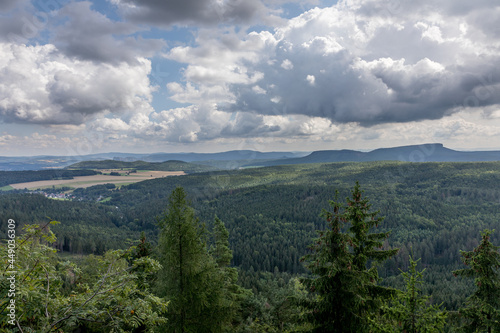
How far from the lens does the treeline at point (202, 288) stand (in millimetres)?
5469

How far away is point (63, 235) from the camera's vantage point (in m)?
128

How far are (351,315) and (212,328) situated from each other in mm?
10618

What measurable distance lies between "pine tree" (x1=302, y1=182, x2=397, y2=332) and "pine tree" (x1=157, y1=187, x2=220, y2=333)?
7520 mm

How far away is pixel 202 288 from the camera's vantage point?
16797 millimetres

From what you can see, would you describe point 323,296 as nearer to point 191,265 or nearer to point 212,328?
point 191,265

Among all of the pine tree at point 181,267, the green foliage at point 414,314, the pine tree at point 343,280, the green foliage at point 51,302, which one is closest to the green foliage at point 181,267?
the pine tree at point 181,267

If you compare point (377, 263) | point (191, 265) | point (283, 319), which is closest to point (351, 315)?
point (377, 263)

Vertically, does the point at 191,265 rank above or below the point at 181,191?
below

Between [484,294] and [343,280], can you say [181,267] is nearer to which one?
[343,280]

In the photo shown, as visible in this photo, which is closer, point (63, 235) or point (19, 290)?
point (19, 290)

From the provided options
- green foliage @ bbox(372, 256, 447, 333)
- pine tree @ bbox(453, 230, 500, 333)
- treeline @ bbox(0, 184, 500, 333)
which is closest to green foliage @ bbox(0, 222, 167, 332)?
treeline @ bbox(0, 184, 500, 333)

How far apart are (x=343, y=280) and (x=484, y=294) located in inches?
359

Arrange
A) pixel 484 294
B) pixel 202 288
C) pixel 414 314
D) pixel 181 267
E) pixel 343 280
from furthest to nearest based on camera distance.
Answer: pixel 202 288, pixel 181 267, pixel 484 294, pixel 343 280, pixel 414 314

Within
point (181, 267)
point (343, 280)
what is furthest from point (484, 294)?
point (181, 267)
